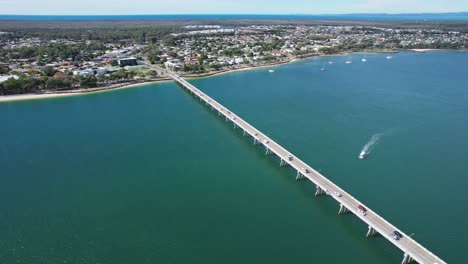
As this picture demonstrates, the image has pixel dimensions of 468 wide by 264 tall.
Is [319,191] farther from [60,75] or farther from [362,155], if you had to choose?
[60,75]

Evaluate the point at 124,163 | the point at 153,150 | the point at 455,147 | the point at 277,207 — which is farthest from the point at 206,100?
Result: the point at 455,147

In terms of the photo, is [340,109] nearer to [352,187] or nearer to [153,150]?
[352,187]

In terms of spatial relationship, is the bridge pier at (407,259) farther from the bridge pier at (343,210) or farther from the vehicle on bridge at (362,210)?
the bridge pier at (343,210)

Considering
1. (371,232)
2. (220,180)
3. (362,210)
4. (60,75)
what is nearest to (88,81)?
(60,75)

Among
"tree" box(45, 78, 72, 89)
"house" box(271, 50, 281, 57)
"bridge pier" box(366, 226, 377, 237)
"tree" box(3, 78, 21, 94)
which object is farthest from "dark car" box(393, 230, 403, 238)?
"house" box(271, 50, 281, 57)

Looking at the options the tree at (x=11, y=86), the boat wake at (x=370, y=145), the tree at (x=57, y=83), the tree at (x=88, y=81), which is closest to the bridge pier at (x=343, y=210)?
the boat wake at (x=370, y=145)
